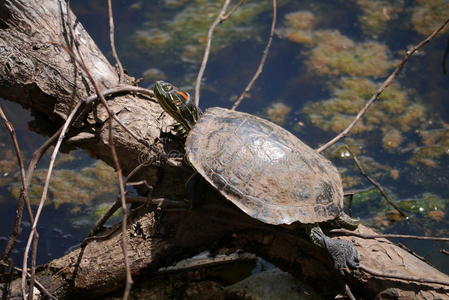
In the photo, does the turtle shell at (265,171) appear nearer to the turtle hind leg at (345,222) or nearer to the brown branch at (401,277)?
the turtle hind leg at (345,222)

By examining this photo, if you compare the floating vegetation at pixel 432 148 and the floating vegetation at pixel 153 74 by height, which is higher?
the floating vegetation at pixel 153 74

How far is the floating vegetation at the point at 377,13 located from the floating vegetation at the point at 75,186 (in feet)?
11.1

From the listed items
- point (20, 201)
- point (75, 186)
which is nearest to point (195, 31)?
point (75, 186)

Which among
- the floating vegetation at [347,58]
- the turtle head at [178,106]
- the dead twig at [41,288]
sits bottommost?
the dead twig at [41,288]

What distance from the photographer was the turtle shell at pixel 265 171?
216 cm

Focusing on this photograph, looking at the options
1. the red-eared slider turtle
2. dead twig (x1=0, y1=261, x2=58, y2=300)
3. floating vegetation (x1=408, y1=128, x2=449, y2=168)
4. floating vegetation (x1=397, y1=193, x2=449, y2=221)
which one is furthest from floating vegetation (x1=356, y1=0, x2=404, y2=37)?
dead twig (x1=0, y1=261, x2=58, y2=300)

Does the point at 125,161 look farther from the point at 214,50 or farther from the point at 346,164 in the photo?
the point at 214,50

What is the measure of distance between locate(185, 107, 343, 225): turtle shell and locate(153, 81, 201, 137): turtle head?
5.7 inches

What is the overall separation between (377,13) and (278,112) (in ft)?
6.60

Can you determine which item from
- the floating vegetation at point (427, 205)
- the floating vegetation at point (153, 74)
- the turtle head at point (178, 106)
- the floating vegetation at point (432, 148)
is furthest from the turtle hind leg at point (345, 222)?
the floating vegetation at point (153, 74)

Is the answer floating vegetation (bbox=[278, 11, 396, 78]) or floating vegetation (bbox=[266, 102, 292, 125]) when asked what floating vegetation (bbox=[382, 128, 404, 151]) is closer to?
floating vegetation (bbox=[278, 11, 396, 78])

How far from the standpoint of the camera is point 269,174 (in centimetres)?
224

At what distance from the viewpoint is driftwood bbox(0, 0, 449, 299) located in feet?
7.50

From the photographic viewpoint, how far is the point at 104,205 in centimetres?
387
